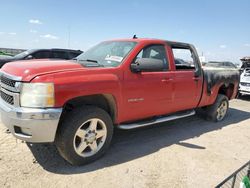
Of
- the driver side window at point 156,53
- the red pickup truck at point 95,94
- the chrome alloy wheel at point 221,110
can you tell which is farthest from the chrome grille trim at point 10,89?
the chrome alloy wheel at point 221,110

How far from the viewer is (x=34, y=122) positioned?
122 inches

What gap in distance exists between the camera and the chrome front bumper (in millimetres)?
3080

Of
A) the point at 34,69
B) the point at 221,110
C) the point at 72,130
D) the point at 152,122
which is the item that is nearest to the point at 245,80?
the point at 221,110

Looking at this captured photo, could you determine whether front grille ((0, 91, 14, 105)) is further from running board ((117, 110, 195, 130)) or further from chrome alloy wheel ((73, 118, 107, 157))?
running board ((117, 110, 195, 130))

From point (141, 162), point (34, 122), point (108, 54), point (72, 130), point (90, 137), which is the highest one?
point (108, 54)

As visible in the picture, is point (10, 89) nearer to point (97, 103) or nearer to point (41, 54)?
point (97, 103)

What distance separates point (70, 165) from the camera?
11.7 ft

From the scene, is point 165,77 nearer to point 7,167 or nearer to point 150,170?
point 150,170

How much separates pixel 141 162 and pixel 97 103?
Answer: 1.13 meters

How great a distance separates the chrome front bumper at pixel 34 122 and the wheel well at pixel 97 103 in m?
0.37

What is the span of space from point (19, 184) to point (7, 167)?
492mm

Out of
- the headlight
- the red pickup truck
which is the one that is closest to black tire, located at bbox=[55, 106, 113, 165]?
the red pickup truck

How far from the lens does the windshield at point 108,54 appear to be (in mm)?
4091

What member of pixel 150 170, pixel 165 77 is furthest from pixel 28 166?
pixel 165 77
